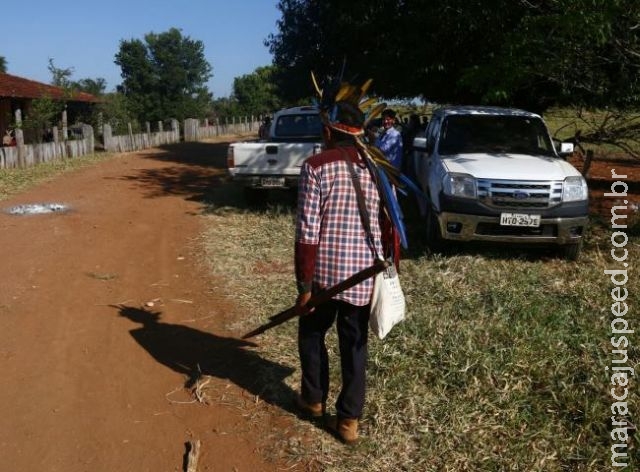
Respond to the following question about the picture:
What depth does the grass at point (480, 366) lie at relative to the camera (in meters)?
3.30

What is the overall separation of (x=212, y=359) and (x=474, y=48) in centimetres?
935

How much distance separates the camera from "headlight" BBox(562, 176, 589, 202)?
20.9 ft

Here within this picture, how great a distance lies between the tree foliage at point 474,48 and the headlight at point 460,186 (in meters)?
1.72

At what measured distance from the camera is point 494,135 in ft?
25.1

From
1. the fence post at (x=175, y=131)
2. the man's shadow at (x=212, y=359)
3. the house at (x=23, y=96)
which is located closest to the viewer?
the man's shadow at (x=212, y=359)

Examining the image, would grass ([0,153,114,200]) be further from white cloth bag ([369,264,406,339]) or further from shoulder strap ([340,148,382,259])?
white cloth bag ([369,264,406,339])

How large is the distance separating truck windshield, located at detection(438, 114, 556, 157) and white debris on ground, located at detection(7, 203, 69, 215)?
685cm

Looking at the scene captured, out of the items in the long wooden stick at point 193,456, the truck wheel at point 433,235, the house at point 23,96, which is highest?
the house at point 23,96

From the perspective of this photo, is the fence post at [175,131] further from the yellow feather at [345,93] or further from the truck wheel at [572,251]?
the yellow feather at [345,93]

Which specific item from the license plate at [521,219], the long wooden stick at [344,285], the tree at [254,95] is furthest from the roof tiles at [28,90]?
the tree at [254,95]

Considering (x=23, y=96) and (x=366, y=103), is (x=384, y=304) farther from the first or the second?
(x=23, y=96)
